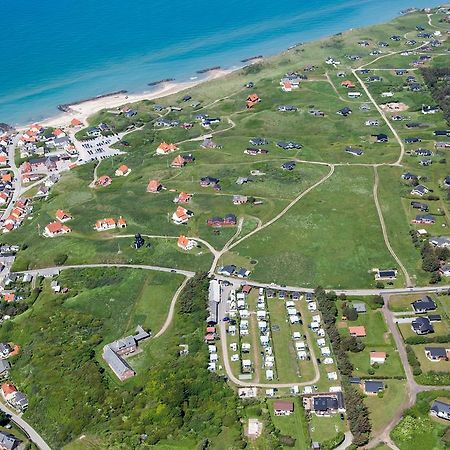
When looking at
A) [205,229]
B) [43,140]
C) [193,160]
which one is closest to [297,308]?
[205,229]

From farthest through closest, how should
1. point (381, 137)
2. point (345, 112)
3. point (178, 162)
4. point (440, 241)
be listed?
point (345, 112)
point (381, 137)
point (178, 162)
point (440, 241)

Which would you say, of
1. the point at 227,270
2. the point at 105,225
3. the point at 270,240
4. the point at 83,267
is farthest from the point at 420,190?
the point at 83,267

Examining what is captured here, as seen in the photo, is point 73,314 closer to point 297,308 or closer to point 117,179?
point 297,308

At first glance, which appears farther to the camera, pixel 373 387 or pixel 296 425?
pixel 373 387

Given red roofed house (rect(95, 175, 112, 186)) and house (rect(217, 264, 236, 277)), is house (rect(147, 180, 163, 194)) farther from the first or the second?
house (rect(217, 264, 236, 277))

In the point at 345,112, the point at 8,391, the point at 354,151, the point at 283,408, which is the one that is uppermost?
the point at 8,391

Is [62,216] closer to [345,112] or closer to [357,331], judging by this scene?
[357,331]

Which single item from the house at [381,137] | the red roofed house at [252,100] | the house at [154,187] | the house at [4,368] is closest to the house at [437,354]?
the house at [4,368]
